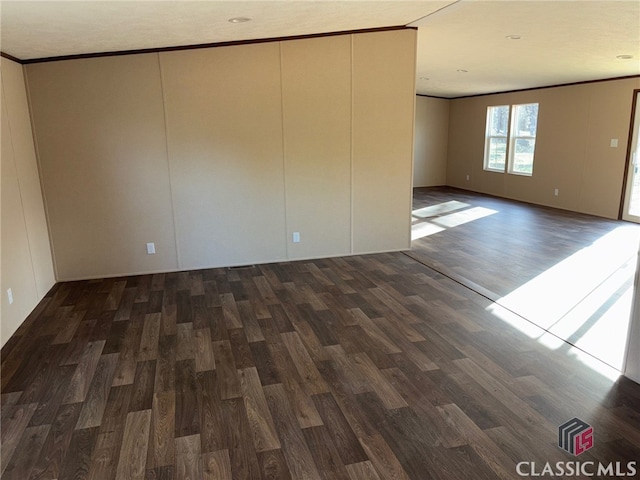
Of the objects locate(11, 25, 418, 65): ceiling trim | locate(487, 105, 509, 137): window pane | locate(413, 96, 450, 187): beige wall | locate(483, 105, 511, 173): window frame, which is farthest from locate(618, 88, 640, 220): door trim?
locate(413, 96, 450, 187): beige wall

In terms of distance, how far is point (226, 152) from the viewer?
483cm

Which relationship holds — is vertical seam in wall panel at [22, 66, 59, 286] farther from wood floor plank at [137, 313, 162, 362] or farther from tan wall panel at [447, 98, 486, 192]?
tan wall panel at [447, 98, 486, 192]

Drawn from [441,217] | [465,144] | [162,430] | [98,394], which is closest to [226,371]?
[162,430]

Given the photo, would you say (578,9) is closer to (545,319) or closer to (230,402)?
(545,319)

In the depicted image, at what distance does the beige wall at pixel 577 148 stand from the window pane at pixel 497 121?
0.16m

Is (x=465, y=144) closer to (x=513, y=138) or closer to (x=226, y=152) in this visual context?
(x=513, y=138)

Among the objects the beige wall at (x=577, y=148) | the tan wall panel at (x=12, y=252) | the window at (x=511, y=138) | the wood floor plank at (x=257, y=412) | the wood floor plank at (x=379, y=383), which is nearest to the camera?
the wood floor plank at (x=257, y=412)

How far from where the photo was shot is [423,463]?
2043 mm

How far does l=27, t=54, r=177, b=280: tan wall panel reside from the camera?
14.4 feet

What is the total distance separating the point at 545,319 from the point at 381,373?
1611 millimetres

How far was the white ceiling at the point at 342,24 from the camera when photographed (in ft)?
9.96

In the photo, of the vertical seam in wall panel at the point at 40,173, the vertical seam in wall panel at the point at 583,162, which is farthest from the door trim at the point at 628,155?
the vertical seam in wall panel at the point at 40,173

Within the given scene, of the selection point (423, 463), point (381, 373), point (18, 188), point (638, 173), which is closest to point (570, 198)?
point (638, 173)

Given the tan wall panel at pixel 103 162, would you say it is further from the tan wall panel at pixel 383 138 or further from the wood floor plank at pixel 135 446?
the wood floor plank at pixel 135 446
